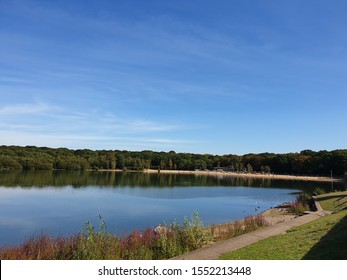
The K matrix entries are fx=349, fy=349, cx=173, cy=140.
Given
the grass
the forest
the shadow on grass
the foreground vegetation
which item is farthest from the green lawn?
the forest

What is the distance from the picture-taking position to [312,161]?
122875 mm

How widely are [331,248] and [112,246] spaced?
21.2 feet

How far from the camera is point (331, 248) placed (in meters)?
8.32

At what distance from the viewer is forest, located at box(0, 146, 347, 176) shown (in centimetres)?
11550

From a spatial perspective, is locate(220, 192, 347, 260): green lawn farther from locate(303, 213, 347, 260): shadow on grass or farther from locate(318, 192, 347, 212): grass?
locate(318, 192, 347, 212): grass

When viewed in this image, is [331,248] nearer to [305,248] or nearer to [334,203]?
[305,248]

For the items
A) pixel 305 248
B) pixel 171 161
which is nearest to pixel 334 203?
pixel 305 248

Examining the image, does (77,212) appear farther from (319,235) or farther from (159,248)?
(319,235)

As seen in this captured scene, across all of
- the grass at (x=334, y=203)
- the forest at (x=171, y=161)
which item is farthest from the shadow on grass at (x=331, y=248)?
the forest at (x=171, y=161)

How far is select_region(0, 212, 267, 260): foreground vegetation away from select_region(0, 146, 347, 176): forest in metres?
96.6

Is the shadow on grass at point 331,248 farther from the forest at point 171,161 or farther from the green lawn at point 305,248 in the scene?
the forest at point 171,161

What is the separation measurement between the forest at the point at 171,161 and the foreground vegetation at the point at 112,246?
3802 inches

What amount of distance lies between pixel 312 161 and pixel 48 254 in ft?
406

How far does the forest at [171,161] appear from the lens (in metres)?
116
